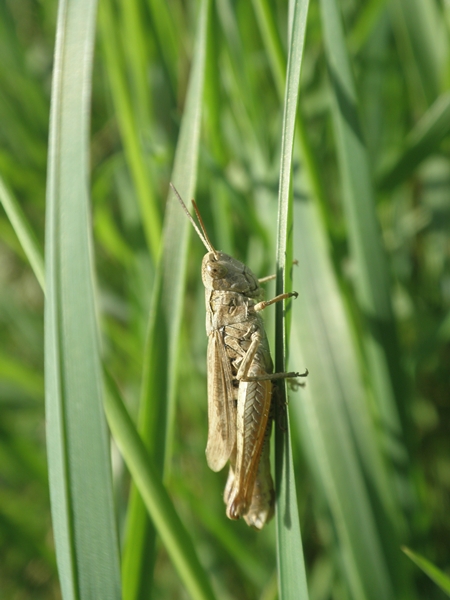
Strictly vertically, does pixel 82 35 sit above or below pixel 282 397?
above

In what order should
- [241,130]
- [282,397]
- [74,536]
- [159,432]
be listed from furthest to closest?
[241,130] < [282,397] < [159,432] < [74,536]

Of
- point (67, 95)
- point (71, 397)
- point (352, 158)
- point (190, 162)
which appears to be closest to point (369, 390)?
point (352, 158)

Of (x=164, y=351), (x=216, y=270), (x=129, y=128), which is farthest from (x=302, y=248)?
(x=129, y=128)

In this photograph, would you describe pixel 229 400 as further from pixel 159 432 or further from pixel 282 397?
pixel 159 432

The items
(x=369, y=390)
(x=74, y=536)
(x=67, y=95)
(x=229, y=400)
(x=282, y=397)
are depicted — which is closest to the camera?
(x=74, y=536)

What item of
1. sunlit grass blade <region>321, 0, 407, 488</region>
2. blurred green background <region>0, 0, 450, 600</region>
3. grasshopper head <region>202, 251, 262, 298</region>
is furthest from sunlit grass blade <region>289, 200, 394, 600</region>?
grasshopper head <region>202, 251, 262, 298</region>

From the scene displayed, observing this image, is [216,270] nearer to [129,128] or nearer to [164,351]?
[164,351]

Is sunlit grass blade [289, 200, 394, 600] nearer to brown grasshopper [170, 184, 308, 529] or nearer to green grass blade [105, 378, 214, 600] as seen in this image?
brown grasshopper [170, 184, 308, 529]

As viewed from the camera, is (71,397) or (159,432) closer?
(71,397)
